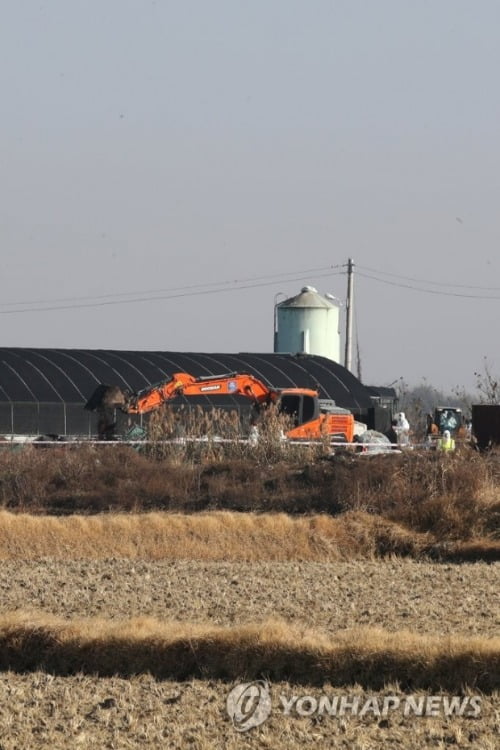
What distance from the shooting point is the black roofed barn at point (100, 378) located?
3953 cm

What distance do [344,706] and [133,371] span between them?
33.1 meters

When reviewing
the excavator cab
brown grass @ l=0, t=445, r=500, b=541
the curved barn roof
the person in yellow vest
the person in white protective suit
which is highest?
the curved barn roof

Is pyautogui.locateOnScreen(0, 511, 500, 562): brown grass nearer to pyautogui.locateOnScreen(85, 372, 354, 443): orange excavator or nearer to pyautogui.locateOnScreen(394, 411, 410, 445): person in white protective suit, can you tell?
pyautogui.locateOnScreen(85, 372, 354, 443): orange excavator

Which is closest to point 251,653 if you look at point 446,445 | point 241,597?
point 241,597

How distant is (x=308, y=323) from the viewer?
63.3m

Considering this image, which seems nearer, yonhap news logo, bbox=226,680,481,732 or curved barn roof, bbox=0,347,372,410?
yonhap news logo, bbox=226,680,481,732

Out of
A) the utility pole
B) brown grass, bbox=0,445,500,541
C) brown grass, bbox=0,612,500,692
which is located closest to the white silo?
the utility pole

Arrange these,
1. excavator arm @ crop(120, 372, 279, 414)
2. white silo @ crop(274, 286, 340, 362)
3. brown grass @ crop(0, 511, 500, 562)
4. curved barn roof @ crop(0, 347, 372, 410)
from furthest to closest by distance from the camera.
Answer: white silo @ crop(274, 286, 340, 362), curved barn roof @ crop(0, 347, 372, 410), excavator arm @ crop(120, 372, 279, 414), brown grass @ crop(0, 511, 500, 562)

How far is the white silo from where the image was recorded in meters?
63.3

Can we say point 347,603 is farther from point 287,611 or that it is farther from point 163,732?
point 163,732

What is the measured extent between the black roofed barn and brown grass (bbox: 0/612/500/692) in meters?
25.1

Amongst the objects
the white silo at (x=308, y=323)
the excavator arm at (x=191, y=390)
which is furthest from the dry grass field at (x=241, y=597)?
the white silo at (x=308, y=323)

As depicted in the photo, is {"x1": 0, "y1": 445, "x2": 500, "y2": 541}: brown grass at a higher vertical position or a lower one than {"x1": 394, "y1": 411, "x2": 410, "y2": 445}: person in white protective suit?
lower

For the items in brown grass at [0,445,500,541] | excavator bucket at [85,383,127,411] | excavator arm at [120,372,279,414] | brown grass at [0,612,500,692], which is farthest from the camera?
excavator bucket at [85,383,127,411]
